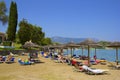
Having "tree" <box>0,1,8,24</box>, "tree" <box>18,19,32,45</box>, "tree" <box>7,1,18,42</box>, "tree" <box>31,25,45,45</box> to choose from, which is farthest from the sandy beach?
"tree" <box>31,25,45,45</box>

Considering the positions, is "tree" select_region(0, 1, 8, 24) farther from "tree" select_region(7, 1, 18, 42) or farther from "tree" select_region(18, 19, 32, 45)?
"tree" select_region(18, 19, 32, 45)

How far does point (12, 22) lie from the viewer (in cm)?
4472

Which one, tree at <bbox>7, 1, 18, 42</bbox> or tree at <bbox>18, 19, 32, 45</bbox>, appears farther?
tree at <bbox>18, 19, 32, 45</bbox>

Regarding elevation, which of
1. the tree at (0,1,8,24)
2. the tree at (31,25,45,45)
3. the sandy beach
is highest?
the tree at (0,1,8,24)

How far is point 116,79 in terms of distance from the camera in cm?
1308

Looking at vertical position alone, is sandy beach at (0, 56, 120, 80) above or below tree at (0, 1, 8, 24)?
below

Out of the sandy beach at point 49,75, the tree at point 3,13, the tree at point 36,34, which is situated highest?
the tree at point 3,13

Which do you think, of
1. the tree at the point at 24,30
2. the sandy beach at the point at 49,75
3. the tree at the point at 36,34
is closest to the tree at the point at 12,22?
the tree at the point at 24,30

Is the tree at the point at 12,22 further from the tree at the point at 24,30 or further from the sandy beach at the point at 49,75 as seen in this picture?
the sandy beach at the point at 49,75

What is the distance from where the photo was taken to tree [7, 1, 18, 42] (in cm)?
4466

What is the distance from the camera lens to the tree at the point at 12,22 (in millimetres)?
44656

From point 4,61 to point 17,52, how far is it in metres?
14.7

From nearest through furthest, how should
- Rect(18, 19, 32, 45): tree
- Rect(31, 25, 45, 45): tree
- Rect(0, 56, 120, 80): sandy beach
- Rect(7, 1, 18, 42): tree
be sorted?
Rect(0, 56, 120, 80): sandy beach < Rect(7, 1, 18, 42): tree < Rect(18, 19, 32, 45): tree < Rect(31, 25, 45, 45): tree

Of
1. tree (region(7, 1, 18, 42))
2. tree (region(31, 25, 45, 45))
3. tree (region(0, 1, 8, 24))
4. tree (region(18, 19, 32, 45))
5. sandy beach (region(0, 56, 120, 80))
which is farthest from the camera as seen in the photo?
tree (region(31, 25, 45, 45))
